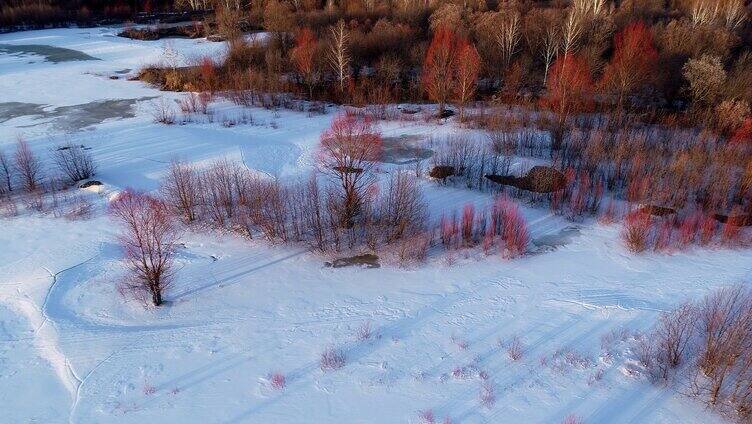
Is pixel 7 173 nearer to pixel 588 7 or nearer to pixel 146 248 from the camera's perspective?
pixel 146 248

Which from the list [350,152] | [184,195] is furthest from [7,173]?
[350,152]

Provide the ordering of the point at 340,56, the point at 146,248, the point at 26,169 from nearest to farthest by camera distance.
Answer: the point at 146,248 < the point at 26,169 < the point at 340,56

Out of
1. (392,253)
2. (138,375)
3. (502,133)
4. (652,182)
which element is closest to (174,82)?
(502,133)

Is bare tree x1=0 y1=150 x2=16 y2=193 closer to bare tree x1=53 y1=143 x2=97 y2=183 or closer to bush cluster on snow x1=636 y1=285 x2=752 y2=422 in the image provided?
bare tree x1=53 y1=143 x2=97 y2=183

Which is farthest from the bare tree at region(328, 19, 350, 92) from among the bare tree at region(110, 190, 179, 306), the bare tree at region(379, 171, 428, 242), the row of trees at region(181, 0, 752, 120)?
the bare tree at region(110, 190, 179, 306)

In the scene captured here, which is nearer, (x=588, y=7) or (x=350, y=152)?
(x=350, y=152)

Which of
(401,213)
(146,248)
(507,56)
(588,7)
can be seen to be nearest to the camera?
(146,248)

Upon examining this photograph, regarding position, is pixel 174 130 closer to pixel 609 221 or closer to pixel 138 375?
pixel 138 375
